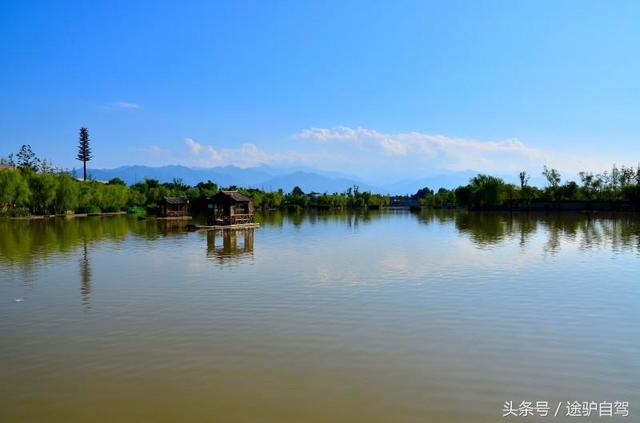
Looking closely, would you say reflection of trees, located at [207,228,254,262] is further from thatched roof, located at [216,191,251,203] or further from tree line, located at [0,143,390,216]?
tree line, located at [0,143,390,216]

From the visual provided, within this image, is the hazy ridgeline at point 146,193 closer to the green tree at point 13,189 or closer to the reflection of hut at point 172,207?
the green tree at point 13,189

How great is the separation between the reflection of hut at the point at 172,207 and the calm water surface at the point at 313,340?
30641 mm

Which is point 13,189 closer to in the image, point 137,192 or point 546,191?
point 137,192

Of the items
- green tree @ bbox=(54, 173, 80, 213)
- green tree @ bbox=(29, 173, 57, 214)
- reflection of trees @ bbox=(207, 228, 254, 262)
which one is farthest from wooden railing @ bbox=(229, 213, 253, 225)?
green tree @ bbox=(54, 173, 80, 213)

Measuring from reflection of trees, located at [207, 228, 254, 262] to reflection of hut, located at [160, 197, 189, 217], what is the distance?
17.5 metres

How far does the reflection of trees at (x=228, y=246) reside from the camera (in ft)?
58.8

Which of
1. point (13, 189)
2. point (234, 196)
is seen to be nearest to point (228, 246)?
point (234, 196)

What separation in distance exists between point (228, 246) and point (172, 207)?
27064mm

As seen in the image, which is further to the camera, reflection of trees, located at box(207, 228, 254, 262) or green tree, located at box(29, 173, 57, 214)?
green tree, located at box(29, 173, 57, 214)

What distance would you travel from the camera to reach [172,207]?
46.4 metres

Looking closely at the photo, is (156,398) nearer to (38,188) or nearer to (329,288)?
(329,288)

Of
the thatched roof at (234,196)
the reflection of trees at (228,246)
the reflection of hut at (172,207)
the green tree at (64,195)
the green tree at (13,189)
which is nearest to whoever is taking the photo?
the reflection of trees at (228,246)

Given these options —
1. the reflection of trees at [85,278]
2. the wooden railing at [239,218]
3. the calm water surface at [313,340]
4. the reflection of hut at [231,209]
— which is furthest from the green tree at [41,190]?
the calm water surface at [313,340]

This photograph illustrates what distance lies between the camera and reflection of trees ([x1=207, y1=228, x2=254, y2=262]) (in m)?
17.9
